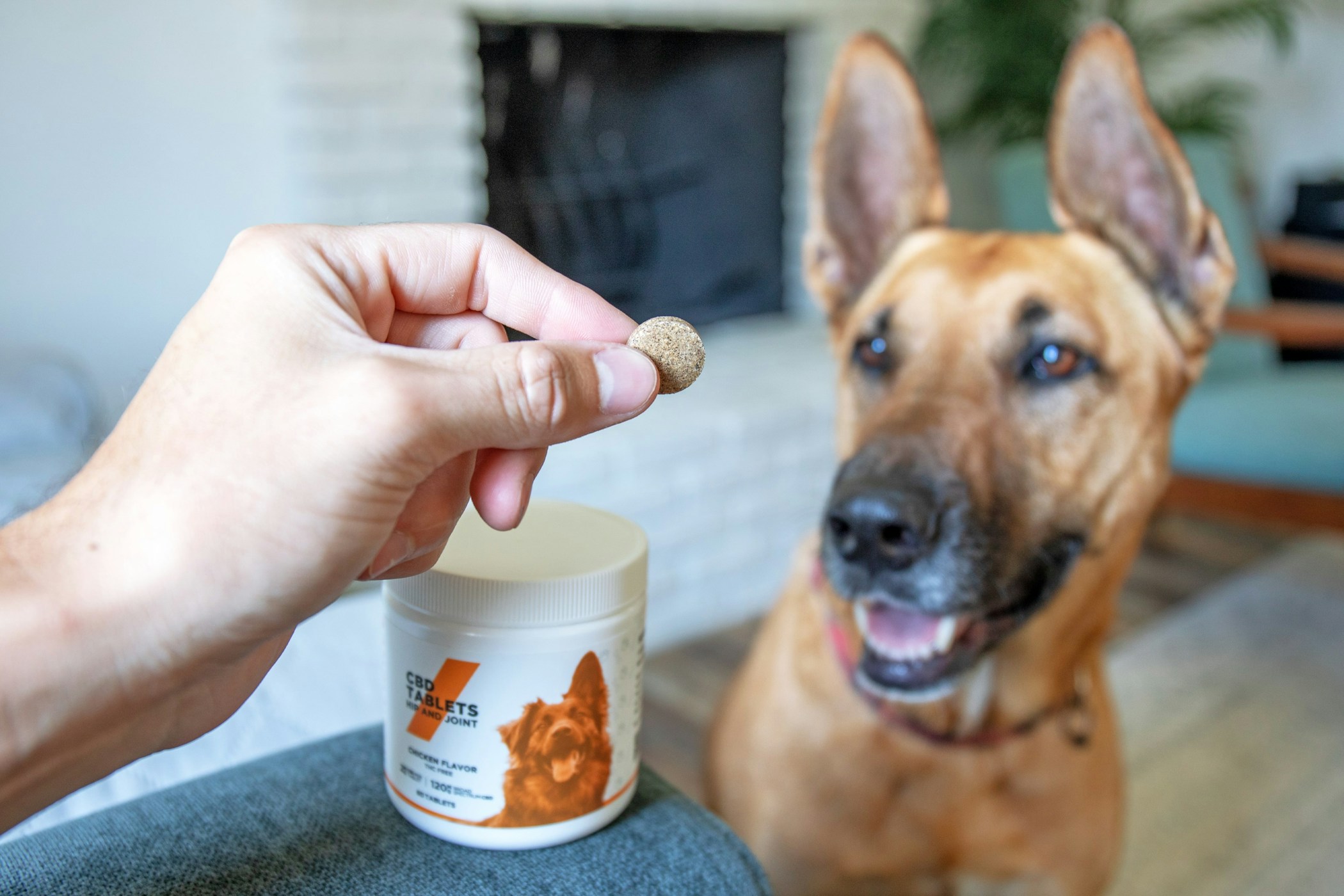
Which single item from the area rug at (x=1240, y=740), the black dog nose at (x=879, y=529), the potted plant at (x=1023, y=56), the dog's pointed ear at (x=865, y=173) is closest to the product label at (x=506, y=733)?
the black dog nose at (x=879, y=529)

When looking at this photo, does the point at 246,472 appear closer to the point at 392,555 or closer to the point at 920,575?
the point at 392,555

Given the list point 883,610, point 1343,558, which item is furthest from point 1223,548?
point 883,610

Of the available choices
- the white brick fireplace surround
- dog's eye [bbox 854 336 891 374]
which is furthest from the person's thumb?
the white brick fireplace surround

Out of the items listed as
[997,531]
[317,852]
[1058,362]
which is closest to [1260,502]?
A: [1058,362]

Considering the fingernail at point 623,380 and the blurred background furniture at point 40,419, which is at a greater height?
the fingernail at point 623,380

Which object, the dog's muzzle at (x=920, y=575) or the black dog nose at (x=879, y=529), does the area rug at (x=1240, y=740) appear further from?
the black dog nose at (x=879, y=529)

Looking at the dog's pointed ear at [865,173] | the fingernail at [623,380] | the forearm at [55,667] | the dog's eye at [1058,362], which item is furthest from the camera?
the dog's pointed ear at [865,173]

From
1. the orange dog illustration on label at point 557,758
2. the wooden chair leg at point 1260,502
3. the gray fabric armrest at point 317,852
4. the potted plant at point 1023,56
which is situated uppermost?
the potted plant at point 1023,56
